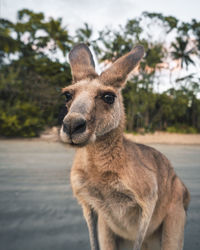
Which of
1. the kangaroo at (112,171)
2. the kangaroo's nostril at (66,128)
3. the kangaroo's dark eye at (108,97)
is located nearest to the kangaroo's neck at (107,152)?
the kangaroo at (112,171)

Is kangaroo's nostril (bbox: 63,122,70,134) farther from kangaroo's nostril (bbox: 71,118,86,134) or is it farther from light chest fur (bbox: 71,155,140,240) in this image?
light chest fur (bbox: 71,155,140,240)

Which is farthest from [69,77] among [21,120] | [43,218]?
[43,218]

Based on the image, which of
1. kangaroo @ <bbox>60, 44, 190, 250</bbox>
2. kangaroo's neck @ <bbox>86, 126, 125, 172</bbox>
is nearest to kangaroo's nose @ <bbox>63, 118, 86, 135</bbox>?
kangaroo @ <bbox>60, 44, 190, 250</bbox>

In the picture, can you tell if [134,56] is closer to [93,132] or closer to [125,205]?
[93,132]

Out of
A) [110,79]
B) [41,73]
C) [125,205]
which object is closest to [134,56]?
[110,79]

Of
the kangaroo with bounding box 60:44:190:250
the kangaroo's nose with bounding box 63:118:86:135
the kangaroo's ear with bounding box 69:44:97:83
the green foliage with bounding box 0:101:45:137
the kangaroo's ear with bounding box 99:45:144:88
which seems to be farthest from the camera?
the green foliage with bounding box 0:101:45:137

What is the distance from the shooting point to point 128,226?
1.49m

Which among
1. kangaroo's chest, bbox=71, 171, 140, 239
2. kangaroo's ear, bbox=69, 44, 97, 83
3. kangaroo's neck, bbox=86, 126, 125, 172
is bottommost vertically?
kangaroo's chest, bbox=71, 171, 140, 239

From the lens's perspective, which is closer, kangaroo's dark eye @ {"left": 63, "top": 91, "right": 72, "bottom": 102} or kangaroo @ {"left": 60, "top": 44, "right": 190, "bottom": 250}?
kangaroo @ {"left": 60, "top": 44, "right": 190, "bottom": 250}

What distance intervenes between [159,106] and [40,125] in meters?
11.6

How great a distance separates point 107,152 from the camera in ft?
4.60

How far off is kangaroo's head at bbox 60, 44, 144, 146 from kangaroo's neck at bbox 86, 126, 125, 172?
6 cm

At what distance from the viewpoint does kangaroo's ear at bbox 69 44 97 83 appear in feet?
5.15

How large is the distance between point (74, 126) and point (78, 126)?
3cm
